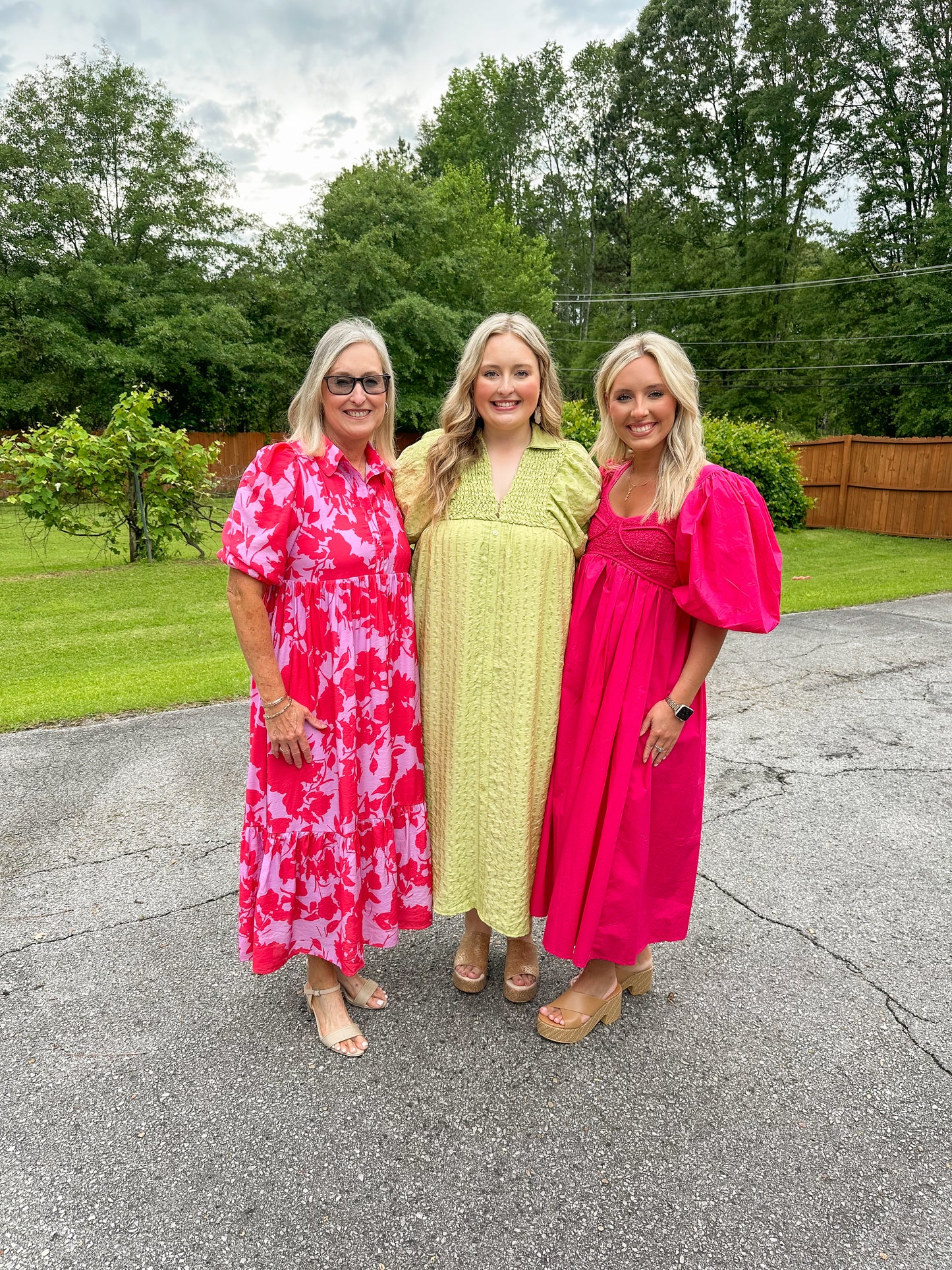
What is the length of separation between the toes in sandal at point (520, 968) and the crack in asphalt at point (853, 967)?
91 centimetres

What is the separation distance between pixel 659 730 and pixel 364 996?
1240 millimetres

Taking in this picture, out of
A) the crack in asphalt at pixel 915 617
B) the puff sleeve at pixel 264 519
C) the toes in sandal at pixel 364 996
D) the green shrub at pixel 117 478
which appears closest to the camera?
the puff sleeve at pixel 264 519

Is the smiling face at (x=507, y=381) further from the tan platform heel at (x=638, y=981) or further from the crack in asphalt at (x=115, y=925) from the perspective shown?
the crack in asphalt at (x=115, y=925)

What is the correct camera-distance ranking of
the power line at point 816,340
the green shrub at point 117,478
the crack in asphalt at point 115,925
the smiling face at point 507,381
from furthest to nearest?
the power line at point 816,340
the green shrub at point 117,478
the crack in asphalt at point 115,925
the smiling face at point 507,381

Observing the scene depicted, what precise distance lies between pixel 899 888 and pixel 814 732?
1671mm

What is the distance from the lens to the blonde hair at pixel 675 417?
81.0 inches

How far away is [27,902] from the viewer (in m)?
2.87

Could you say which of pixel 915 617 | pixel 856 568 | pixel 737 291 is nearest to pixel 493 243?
pixel 737 291

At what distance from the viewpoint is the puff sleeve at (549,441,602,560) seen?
2.22 meters

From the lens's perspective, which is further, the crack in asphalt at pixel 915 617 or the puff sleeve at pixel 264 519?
the crack in asphalt at pixel 915 617

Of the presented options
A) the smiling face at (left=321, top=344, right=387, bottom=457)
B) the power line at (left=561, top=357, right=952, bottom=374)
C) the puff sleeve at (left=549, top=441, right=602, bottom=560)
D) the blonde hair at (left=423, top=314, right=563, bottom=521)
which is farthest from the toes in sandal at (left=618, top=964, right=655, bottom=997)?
the power line at (left=561, top=357, right=952, bottom=374)

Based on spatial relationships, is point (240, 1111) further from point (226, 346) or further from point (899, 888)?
point (226, 346)

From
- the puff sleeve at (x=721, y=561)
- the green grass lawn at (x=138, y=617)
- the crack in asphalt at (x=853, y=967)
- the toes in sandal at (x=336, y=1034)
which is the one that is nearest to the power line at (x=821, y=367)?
the green grass lawn at (x=138, y=617)

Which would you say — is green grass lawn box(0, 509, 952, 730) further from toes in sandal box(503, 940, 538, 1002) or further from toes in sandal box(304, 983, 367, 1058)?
toes in sandal box(503, 940, 538, 1002)
